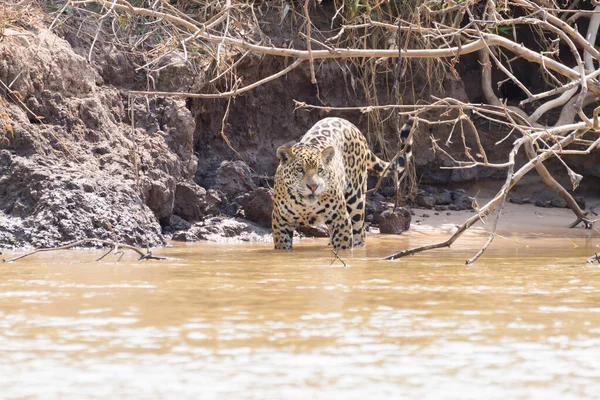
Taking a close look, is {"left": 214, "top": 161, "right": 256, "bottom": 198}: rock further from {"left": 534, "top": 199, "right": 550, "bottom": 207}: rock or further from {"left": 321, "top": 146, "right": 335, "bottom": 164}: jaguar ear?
{"left": 534, "top": 199, "right": 550, "bottom": 207}: rock

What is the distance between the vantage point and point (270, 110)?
11109 mm

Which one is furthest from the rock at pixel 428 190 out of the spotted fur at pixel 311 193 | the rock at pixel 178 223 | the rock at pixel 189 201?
the rock at pixel 178 223

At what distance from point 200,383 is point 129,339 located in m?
0.63

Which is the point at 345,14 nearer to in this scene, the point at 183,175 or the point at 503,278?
the point at 183,175

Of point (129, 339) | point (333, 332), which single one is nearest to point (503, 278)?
point (333, 332)

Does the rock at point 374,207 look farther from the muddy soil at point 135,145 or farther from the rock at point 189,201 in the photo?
the rock at point 189,201

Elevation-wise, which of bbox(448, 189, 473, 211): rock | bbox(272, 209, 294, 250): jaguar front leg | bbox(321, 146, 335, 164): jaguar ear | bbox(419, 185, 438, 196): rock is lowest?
bbox(272, 209, 294, 250): jaguar front leg

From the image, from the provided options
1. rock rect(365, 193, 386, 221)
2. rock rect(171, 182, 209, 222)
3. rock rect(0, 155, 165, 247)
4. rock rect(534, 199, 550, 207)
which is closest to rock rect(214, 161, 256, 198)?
rock rect(171, 182, 209, 222)

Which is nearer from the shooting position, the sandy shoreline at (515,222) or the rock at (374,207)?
the sandy shoreline at (515,222)

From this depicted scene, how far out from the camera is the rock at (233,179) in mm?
9711

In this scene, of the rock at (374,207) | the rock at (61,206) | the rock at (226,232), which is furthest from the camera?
the rock at (374,207)

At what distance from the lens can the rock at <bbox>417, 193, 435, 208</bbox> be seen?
11.0 meters

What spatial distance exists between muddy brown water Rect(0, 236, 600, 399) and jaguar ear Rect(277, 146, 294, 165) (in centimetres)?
257

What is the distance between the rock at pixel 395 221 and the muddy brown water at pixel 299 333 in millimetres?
4118
